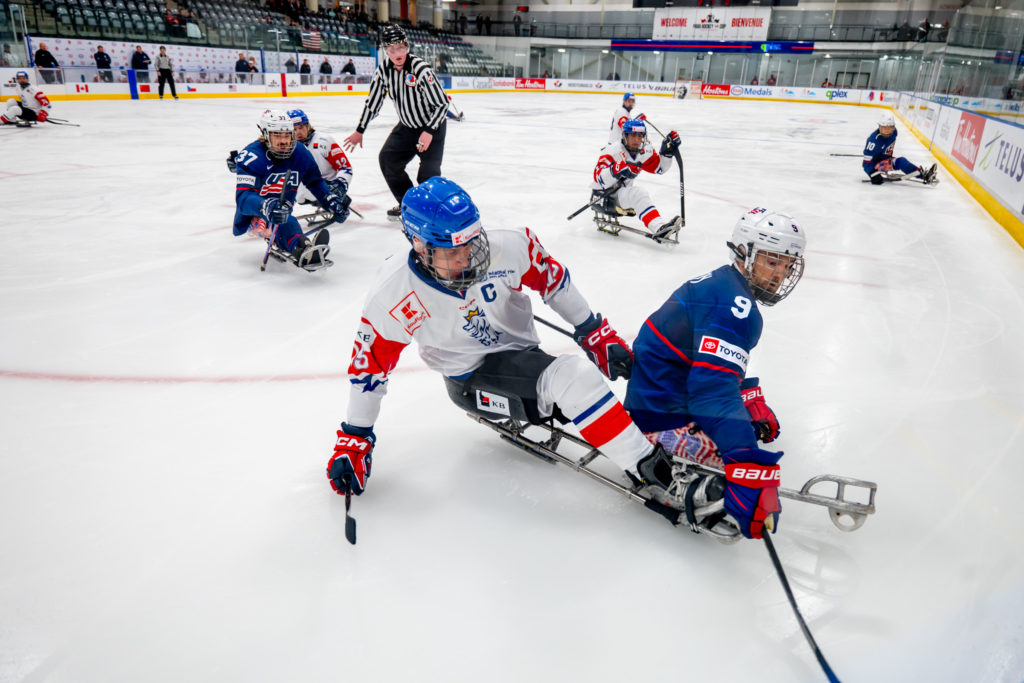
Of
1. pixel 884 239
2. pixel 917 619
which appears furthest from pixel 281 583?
pixel 884 239

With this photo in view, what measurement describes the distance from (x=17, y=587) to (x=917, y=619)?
2487 mm

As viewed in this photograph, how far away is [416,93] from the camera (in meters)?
5.28

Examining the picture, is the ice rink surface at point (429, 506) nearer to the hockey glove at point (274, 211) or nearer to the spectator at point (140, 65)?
the hockey glove at point (274, 211)

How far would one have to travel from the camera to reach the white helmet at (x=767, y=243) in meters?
1.89

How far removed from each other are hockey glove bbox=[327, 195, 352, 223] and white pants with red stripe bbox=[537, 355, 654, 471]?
12.4 feet

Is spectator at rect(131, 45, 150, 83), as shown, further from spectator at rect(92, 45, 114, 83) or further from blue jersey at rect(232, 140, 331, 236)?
blue jersey at rect(232, 140, 331, 236)

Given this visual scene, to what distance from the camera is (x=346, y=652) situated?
159 centimetres

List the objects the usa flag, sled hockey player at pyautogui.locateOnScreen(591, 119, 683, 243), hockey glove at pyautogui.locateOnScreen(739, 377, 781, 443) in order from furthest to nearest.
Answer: the usa flag < sled hockey player at pyautogui.locateOnScreen(591, 119, 683, 243) < hockey glove at pyautogui.locateOnScreen(739, 377, 781, 443)

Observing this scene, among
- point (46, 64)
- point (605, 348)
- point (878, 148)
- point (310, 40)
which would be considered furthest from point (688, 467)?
point (310, 40)

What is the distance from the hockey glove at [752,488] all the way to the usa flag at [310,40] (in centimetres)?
→ 2428

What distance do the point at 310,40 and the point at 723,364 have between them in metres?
24.4

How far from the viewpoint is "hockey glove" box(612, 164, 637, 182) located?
18.4 feet

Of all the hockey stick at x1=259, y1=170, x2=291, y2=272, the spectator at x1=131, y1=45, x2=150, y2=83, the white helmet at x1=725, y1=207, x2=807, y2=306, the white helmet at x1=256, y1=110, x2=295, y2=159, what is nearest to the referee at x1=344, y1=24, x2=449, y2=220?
the white helmet at x1=256, y1=110, x2=295, y2=159

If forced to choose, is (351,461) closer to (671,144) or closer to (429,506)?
(429,506)
